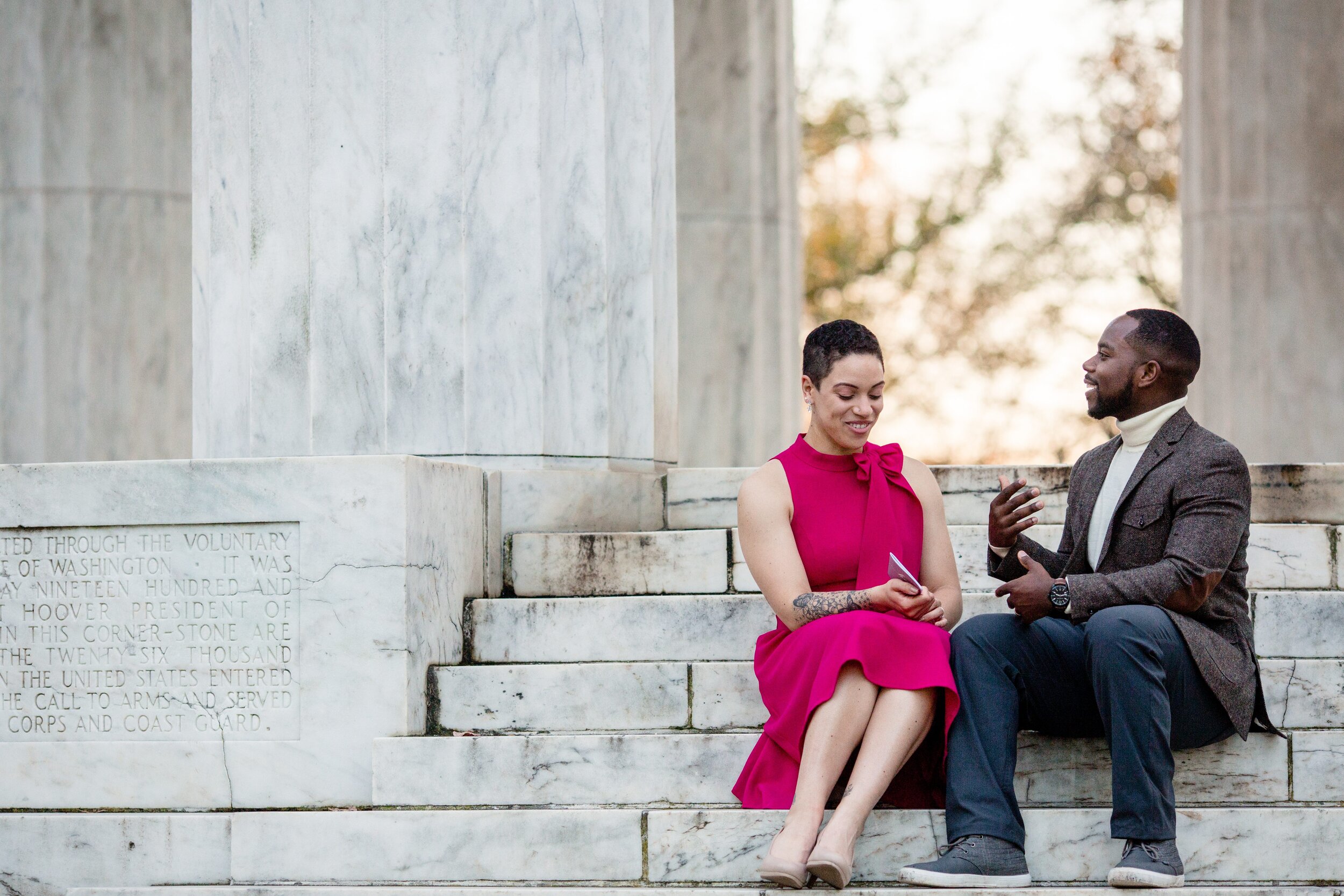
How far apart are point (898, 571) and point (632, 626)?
4.85ft

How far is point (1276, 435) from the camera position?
12.5 m

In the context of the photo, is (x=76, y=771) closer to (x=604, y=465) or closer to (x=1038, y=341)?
(x=604, y=465)

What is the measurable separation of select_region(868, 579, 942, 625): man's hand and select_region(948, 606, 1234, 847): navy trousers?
179mm

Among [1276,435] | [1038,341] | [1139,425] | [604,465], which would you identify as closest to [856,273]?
[1038,341]

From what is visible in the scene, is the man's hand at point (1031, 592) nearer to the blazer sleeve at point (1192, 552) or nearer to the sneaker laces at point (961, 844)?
the blazer sleeve at point (1192, 552)

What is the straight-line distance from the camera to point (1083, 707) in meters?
5.51

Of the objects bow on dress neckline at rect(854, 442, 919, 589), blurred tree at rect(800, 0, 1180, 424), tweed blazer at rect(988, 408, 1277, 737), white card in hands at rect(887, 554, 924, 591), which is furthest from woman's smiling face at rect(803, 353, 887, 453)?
blurred tree at rect(800, 0, 1180, 424)

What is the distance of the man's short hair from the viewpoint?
225 inches

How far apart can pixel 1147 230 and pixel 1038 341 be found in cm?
222

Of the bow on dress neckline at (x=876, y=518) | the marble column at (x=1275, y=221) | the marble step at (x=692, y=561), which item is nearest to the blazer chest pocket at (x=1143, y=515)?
the bow on dress neckline at (x=876, y=518)

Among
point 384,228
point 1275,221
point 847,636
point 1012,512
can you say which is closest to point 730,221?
point 1275,221

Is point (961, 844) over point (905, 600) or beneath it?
beneath

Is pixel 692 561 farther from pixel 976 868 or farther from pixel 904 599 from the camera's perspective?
pixel 976 868

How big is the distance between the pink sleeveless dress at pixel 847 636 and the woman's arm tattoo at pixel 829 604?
4 centimetres
